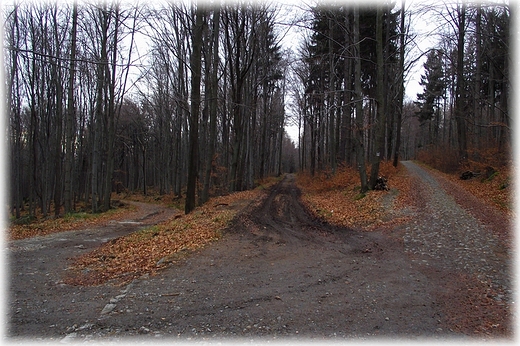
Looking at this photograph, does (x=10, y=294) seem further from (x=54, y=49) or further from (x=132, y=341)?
(x=54, y=49)

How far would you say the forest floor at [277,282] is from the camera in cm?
384

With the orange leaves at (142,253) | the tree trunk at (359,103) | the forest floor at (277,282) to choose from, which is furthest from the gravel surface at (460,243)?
the orange leaves at (142,253)

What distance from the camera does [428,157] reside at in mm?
34875

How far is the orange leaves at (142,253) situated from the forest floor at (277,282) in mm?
42

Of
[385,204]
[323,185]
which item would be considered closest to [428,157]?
[323,185]

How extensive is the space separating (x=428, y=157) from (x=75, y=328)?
36.9 m

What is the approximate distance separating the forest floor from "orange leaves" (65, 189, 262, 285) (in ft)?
0.14

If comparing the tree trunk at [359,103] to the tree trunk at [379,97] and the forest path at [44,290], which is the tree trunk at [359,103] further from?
the forest path at [44,290]

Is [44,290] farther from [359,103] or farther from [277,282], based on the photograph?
[359,103]

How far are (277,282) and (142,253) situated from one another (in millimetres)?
3733

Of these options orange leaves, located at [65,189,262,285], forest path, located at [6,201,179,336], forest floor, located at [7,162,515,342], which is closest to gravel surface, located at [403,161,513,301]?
forest floor, located at [7,162,515,342]

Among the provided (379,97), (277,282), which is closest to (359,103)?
(379,97)

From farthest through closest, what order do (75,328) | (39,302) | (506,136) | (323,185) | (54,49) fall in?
(323,185), (54,49), (506,136), (39,302), (75,328)

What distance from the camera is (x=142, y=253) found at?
299 inches
